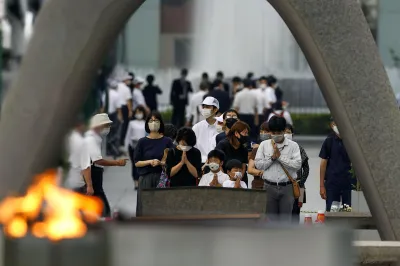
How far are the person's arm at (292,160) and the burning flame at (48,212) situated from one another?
15.8 feet

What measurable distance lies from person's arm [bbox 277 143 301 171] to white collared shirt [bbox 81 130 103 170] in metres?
1.81

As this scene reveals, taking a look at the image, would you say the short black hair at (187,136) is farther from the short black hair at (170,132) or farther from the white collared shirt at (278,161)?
the short black hair at (170,132)

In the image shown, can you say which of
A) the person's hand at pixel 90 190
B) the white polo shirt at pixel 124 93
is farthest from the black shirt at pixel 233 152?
the white polo shirt at pixel 124 93

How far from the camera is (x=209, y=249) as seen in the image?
6883 millimetres

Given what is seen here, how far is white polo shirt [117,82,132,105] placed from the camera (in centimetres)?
2586

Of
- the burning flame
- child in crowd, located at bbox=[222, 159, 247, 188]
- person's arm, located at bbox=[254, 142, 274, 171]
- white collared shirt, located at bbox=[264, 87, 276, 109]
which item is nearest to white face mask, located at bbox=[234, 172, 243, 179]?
child in crowd, located at bbox=[222, 159, 247, 188]

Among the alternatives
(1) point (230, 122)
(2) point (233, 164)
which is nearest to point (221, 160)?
(2) point (233, 164)

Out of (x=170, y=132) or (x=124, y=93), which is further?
(x=124, y=93)

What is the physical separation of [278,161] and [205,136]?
272 cm

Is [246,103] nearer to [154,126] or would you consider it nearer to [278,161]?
[154,126]

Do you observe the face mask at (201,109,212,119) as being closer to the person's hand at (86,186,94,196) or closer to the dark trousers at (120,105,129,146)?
the person's hand at (86,186,94,196)

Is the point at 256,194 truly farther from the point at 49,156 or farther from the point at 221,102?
the point at 221,102

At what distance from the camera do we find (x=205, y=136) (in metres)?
15.9

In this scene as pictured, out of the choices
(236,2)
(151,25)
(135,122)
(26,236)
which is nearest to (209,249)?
(26,236)
